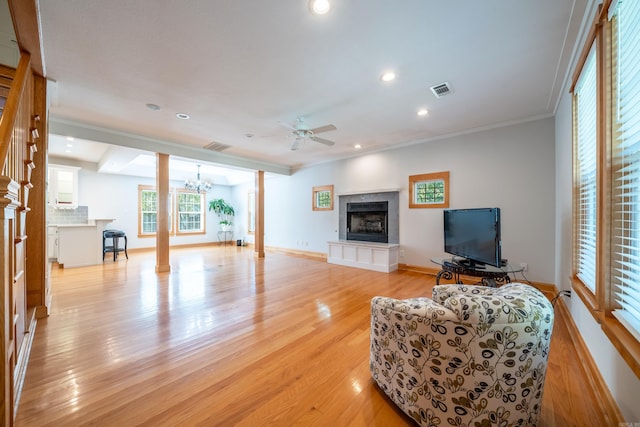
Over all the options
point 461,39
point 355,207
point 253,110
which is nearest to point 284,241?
point 355,207

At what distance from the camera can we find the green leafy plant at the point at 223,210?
32.1 feet

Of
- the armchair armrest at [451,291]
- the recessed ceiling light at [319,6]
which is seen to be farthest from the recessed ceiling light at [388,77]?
the armchair armrest at [451,291]

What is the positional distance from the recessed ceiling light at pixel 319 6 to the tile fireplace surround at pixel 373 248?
4.17 meters

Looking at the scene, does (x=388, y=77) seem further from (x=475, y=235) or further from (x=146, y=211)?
(x=146, y=211)

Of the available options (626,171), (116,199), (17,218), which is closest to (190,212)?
(116,199)

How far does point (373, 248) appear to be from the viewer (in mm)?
5332

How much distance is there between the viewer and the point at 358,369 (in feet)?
6.31

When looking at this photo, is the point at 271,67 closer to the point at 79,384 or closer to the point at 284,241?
the point at 79,384

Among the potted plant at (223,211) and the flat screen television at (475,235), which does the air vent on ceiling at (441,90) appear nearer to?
the flat screen television at (475,235)

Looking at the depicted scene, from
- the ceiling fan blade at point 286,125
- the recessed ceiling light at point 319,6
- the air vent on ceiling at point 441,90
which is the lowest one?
the ceiling fan blade at point 286,125

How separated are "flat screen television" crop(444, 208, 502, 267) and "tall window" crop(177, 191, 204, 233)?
883 cm

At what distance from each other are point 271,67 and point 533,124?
4216 mm

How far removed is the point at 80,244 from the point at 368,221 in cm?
667

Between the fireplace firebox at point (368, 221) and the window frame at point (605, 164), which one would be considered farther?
the fireplace firebox at point (368, 221)
